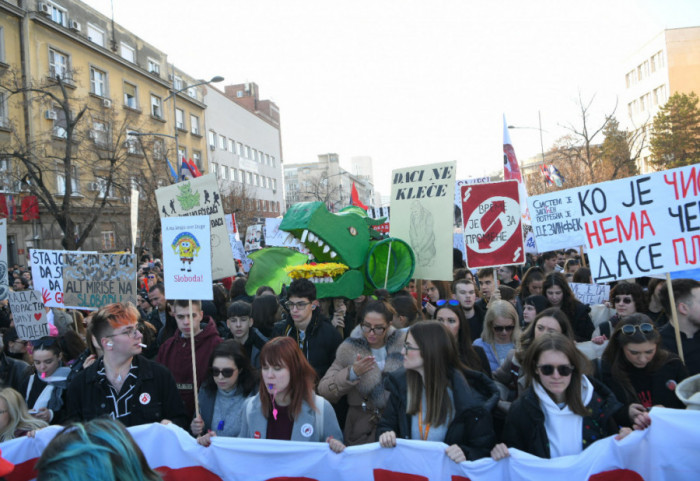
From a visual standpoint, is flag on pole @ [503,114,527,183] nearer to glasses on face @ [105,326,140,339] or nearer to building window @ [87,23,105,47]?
glasses on face @ [105,326,140,339]

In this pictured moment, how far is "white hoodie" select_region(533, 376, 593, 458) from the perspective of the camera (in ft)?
9.13

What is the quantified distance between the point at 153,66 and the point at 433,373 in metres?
36.9

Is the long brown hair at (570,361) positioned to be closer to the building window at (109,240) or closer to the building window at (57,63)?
the building window at (109,240)

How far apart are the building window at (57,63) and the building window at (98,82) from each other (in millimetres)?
2232

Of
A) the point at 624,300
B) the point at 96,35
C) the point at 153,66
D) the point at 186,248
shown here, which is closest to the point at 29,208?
the point at 96,35

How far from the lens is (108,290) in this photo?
237 inches

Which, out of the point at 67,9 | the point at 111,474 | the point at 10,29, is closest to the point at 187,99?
the point at 67,9

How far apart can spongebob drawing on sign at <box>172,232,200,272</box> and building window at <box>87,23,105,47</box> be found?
2879 centimetres

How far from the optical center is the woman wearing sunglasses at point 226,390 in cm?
358

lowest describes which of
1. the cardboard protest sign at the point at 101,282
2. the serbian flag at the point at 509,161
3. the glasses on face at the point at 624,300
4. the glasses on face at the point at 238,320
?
the glasses on face at the point at 624,300

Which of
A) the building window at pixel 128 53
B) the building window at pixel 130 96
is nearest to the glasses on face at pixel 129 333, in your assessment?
the building window at pixel 130 96

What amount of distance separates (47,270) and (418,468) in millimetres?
5782

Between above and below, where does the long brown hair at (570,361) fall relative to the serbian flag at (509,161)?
below

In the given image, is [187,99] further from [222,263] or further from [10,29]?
[222,263]
